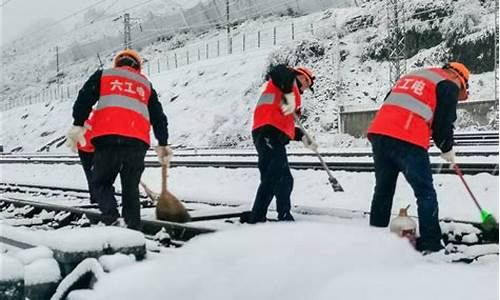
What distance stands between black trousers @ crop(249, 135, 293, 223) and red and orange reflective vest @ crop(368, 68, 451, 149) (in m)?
1.26

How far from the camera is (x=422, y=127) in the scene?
17.4 feet

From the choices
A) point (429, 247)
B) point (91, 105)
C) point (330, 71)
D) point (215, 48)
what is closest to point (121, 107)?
point (91, 105)

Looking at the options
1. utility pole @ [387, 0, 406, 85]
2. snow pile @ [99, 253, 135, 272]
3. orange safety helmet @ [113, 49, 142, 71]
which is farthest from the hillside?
snow pile @ [99, 253, 135, 272]

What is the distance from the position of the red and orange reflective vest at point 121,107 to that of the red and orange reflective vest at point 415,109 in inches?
89.6

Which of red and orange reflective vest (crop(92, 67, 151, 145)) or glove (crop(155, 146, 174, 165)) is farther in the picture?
glove (crop(155, 146, 174, 165))

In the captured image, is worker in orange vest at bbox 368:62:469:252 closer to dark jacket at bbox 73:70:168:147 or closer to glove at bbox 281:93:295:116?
glove at bbox 281:93:295:116

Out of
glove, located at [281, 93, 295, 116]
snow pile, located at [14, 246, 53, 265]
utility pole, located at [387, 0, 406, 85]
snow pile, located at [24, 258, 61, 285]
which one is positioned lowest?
snow pile, located at [24, 258, 61, 285]

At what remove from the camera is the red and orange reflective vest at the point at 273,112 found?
20.8ft

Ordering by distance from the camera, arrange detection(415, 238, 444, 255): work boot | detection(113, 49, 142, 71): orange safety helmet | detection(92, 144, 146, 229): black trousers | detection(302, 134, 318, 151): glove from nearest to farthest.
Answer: detection(415, 238, 444, 255): work boot → detection(92, 144, 146, 229): black trousers → detection(113, 49, 142, 71): orange safety helmet → detection(302, 134, 318, 151): glove

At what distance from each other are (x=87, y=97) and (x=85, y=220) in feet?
6.29

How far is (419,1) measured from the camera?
32.3 metres

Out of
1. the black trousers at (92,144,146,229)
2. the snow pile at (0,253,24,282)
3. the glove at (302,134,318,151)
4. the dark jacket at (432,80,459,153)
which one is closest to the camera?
the snow pile at (0,253,24,282)

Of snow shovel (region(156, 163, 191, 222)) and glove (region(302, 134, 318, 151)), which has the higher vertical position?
glove (region(302, 134, 318, 151))

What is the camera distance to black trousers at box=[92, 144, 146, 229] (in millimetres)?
5617
